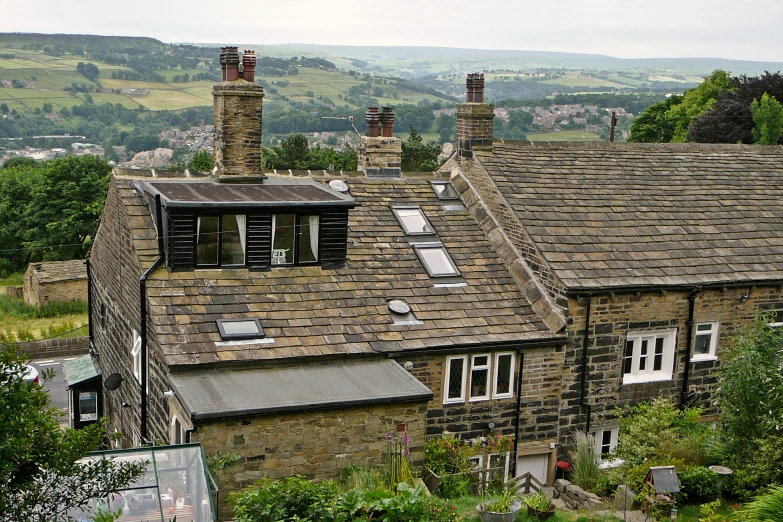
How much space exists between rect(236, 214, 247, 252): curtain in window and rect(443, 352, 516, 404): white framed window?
4.91 m

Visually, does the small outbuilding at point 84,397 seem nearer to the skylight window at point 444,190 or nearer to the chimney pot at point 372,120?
the chimney pot at point 372,120

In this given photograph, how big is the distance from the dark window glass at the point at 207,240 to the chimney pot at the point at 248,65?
4.98 metres

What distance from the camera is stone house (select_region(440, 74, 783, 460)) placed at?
18562mm

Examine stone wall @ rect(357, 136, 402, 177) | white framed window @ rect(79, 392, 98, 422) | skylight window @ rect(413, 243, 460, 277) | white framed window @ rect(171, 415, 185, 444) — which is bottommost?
white framed window @ rect(79, 392, 98, 422)

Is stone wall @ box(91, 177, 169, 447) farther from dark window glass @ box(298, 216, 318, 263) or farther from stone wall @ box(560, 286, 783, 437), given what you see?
stone wall @ box(560, 286, 783, 437)

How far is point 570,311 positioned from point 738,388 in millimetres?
3981


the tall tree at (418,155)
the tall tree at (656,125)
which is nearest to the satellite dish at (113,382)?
the tall tree at (418,155)

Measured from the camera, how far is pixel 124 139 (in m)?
128

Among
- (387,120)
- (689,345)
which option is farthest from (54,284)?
(689,345)

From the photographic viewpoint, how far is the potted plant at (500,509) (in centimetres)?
1333

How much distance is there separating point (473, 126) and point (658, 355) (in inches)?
292

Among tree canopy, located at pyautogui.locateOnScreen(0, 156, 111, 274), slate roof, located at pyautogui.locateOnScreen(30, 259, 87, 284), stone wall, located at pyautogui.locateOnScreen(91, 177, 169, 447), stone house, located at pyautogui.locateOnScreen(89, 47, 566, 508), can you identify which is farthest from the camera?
tree canopy, located at pyautogui.locateOnScreen(0, 156, 111, 274)

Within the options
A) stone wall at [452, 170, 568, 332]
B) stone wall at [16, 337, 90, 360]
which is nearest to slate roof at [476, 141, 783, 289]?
stone wall at [452, 170, 568, 332]

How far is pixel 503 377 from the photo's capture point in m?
18.0
